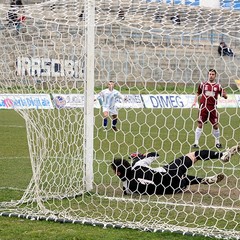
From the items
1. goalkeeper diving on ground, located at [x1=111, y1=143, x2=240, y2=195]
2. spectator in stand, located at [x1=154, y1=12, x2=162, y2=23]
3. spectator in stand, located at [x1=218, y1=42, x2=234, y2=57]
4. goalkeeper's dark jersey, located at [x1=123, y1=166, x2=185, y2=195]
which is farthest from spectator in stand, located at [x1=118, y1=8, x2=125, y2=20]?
goalkeeper's dark jersey, located at [x1=123, y1=166, x2=185, y2=195]

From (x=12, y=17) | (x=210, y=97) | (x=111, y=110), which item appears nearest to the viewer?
(x=12, y=17)

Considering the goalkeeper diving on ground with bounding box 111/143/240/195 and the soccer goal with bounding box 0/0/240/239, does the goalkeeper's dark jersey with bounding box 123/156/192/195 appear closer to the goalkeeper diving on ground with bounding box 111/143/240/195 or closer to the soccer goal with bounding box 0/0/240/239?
the goalkeeper diving on ground with bounding box 111/143/240/195

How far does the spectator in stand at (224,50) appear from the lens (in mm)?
7681

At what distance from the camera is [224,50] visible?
7723 millimetres

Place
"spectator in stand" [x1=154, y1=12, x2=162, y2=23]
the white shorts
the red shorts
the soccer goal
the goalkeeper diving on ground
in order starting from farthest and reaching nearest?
1. the white shorts
2. the red shorts
3. the goalkeeper diving on ground
4. "spectator in stand" [x1=154, y1=12, x2=162, y2=23]
5. the soccer goal

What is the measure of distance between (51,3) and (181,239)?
3854mm

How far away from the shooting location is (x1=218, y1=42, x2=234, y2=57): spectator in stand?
25.2 feet

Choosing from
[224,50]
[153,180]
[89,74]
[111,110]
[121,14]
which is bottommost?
[111,110]

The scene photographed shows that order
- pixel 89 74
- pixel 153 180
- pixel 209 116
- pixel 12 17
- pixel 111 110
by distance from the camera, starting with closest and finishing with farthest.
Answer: pixel 153 180 < pixel 89 74 < pixel 12 17 < pixel 209 116 < pixel 111 110

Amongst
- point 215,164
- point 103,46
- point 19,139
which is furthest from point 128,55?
point 19,139

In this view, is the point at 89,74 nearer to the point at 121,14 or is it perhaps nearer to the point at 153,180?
the point at 121,14

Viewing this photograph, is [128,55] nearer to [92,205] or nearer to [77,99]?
[77,99]

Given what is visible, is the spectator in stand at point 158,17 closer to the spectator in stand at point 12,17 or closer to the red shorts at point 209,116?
the spectator in stand at point 12,17

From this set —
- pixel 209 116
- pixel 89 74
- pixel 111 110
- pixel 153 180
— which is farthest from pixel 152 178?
pixel 111 110
